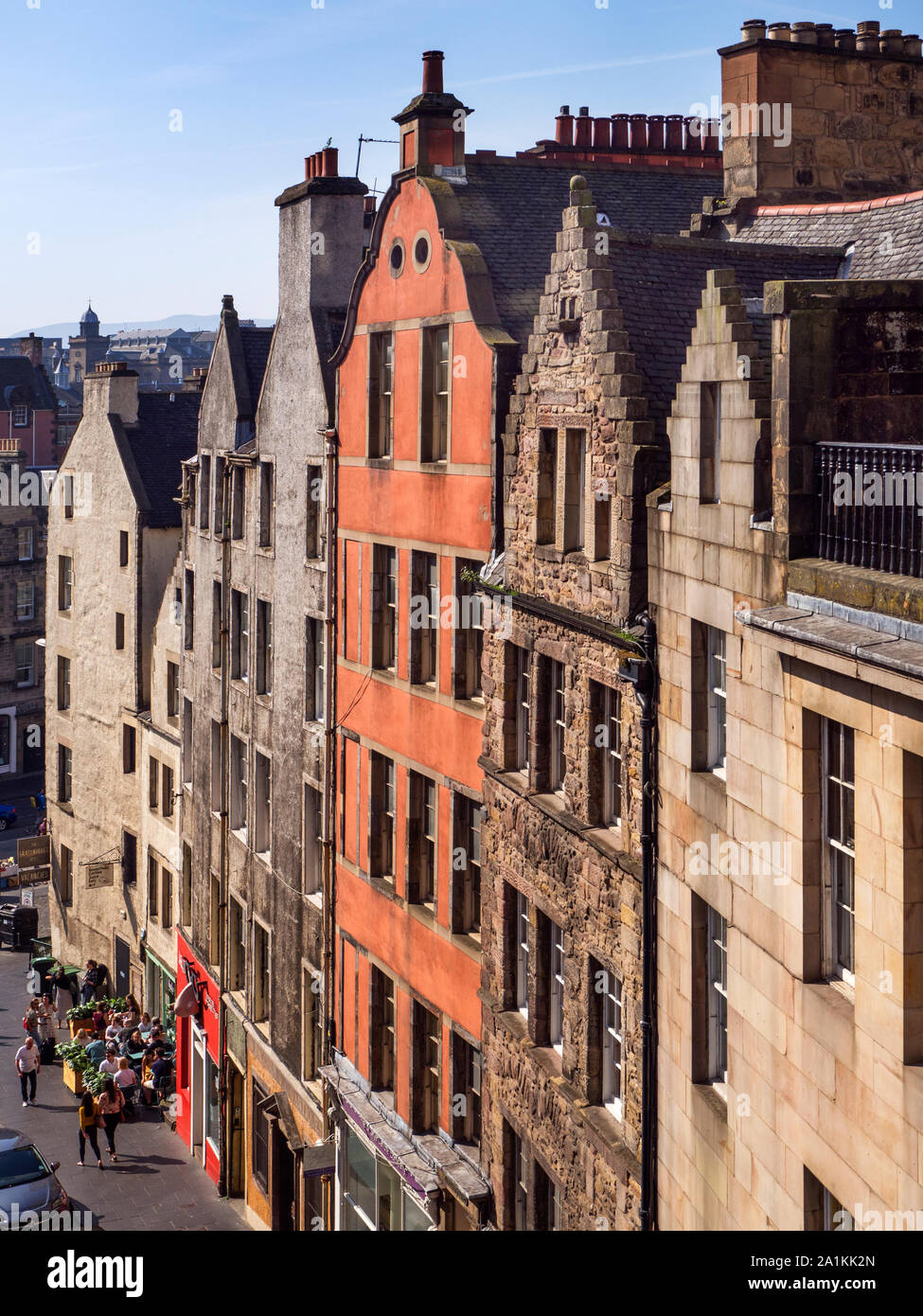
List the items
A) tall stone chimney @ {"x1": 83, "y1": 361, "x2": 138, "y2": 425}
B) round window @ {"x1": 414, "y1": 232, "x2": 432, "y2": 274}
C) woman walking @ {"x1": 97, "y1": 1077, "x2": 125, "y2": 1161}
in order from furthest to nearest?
tall stone chimney @ {"x1": 83, "y1": 361, "x2": 138, "y2": 425} < woman walking @ {"x1": 97, "y1": 1077, "x2": 125, "y2": 1161} < round window @ {"x1": 414, "y1": 232, "x2": 432, "y2": 274}

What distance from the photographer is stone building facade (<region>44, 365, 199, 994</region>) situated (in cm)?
4416

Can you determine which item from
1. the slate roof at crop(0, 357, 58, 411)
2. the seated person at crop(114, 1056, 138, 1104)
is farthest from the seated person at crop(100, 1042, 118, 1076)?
the slate roof at crop(0, 357, 58, 411)

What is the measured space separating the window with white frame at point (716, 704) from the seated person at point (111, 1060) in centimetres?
2906

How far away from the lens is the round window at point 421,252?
74.6 ft

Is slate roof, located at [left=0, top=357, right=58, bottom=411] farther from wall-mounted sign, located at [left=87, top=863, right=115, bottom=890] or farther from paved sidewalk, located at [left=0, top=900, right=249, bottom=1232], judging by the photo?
paved sidewalk, located at [left=0, top=900, right=249, bottom=1232]

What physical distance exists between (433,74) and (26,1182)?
21390 mm

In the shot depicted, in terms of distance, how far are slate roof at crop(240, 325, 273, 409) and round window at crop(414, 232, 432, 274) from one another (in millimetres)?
11890

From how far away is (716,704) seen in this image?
15.2 meters

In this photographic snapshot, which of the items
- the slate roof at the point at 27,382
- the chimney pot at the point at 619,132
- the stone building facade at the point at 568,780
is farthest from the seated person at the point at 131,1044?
the slate roof at the point at 27,382

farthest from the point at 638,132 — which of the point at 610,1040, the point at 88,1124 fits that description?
the point at 88,1124

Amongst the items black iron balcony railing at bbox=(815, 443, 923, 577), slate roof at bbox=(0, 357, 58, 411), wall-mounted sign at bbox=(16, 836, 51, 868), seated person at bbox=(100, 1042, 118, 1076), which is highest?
slate roof at bbox=(0, 357, 58, 411)

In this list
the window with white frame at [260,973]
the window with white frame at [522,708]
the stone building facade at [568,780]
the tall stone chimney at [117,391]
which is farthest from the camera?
the tall stone chimney at [117,391]

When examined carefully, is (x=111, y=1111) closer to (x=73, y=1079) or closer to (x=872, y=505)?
(x=73, y=1079)

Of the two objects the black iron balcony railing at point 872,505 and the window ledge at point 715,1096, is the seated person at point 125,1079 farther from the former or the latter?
the black iron balcony railing at point 872,505
